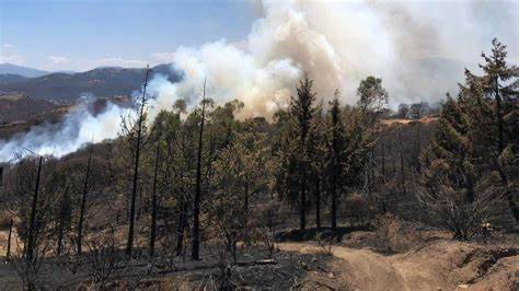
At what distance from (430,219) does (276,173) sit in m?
14.1

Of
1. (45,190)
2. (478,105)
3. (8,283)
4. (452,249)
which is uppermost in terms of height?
(478,105)

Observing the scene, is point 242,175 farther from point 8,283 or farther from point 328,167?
point 8,283

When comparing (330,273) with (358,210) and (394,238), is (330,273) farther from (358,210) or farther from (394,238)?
(358,210)

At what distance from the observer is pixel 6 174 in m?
A: 84.4

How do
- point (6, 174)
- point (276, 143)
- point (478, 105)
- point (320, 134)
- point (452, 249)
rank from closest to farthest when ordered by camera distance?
1. point (452, 249)
2. point (478, 105)
3. point (320, 134)
4. point (276, 143)
5. point (6, 174)

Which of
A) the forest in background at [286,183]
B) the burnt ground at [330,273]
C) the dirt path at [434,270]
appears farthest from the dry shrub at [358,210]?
the dirt path at [434,270]

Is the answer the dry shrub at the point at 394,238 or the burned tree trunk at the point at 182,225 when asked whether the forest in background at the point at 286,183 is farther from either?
the dry shrub at the point at 394,238

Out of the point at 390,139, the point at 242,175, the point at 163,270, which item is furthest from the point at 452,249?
the point at 390,139

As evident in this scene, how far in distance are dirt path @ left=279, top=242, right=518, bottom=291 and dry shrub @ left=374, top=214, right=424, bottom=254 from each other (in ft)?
12.2

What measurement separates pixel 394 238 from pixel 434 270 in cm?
772

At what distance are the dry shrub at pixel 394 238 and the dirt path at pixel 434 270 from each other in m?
3.71

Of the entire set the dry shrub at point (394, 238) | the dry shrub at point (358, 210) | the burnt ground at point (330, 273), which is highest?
the dry shrub at point (358, 210)

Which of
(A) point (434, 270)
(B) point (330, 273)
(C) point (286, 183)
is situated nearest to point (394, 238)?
(A) point (434, 270)

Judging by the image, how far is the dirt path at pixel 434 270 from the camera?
62.2 feet
